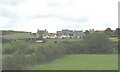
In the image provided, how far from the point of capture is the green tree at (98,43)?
3656 cm

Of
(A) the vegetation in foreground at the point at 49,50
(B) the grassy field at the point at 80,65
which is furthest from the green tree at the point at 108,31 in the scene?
(B) the grassy field at the point at 80,65

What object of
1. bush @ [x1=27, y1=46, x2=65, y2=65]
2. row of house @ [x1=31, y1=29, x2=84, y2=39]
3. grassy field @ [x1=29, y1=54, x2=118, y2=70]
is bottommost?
grassy field @ [x1=29, y1=54, x2=118, y2=70]

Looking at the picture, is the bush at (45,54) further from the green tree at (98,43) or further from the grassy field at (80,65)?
the green tree at (98,43)

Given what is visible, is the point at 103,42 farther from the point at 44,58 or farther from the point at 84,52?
the point at 44,58

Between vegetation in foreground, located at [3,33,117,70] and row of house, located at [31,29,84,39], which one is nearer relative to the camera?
vegetation in foreground, located at [3,33,117,70]

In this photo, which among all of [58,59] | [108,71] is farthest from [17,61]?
[58,59]

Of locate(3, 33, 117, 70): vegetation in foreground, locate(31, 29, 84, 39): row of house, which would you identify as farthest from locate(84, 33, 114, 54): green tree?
locate(31, 29, 84, 39): row of house

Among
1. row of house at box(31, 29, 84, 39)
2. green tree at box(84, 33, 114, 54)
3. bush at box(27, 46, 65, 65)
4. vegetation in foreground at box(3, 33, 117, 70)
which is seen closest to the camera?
vegetation in foreground at box(3, 33, 117, 70)

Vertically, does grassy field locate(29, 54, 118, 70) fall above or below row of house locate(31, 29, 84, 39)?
below

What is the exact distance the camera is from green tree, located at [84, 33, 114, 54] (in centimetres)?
3656

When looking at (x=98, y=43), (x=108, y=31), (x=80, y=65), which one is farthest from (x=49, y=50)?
(x=108, y=31)

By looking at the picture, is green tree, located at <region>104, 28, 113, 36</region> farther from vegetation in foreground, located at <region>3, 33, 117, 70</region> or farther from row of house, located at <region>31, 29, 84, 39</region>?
row of house, located at <region>31, 29, 84, 39</region>

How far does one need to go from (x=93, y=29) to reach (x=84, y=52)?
677 centimetres

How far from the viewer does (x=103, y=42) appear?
37000 mm
